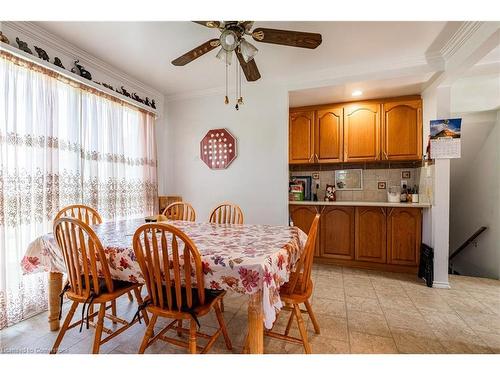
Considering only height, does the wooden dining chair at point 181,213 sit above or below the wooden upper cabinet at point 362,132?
below

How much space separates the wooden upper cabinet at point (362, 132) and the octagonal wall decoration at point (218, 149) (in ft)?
5.35

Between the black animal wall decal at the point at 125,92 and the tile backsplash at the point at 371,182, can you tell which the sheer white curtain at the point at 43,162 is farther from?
the tile backsplash at the point at 371,182

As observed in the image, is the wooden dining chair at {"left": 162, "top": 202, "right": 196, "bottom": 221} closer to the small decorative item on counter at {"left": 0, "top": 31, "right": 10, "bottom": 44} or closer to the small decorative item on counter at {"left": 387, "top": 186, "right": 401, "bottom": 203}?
the small decorative item on counter at {"left": 0, "top": 31, "right": 10, "bottom": 44}

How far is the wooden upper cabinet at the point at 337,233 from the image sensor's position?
3305 mm

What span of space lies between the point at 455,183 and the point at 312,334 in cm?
378

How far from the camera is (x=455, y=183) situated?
3926 millimetres

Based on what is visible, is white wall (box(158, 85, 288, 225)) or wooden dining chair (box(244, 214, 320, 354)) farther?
white wall (box(158, 85, 288, 225))

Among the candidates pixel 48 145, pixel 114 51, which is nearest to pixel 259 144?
pixel 114 51

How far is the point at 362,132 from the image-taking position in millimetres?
3359

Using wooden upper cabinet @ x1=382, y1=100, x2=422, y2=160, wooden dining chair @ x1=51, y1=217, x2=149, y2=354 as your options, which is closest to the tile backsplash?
wooden upper cabinet @ x1=382, y1=100, x2=422, y2=160

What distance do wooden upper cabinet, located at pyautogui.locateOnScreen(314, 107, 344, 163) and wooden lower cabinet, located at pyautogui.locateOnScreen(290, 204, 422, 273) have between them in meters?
0.75

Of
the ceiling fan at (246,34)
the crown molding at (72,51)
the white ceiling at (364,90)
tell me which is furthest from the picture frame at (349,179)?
the crown molding at (72,51)

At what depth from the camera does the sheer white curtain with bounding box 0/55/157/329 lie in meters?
1.89
